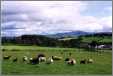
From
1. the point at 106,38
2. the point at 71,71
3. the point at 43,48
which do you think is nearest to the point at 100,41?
the point at 106,38

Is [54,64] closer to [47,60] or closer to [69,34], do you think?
[47,60]

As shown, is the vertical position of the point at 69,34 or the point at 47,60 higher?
the point at 69,34

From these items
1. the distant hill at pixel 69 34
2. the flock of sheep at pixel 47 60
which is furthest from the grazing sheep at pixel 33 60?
the distant hill at pixel 69 34

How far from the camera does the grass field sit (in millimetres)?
1503

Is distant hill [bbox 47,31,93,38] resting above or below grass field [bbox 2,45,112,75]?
above

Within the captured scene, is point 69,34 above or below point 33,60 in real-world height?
above

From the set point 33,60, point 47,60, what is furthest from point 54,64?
point 33,60

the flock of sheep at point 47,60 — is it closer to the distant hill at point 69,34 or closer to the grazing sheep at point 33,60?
the grazing sheep at point 33,60

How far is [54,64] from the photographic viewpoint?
1.54 metres

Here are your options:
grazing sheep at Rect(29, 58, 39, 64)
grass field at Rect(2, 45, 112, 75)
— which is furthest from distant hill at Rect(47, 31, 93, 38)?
grazing sheep at Rect(29, 58, 39, 64)

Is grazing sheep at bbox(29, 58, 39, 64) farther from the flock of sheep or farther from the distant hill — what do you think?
the distant hill

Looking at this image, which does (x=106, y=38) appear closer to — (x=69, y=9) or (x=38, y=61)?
(x=69, y=9)

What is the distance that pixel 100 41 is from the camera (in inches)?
60.4

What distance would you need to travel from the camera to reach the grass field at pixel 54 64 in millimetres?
1503
